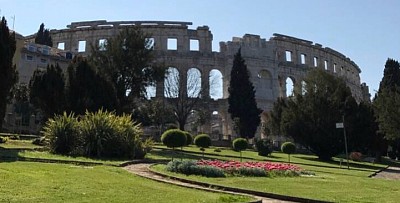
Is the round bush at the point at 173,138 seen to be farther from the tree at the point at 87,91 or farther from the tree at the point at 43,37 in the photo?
the tree at the point at 43,37

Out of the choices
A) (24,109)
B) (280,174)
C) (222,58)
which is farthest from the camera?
(222,58)

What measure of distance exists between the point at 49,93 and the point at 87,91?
3.80 metres

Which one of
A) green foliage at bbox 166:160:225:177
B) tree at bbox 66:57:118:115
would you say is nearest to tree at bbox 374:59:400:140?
tree at bbox 66:57:118:115

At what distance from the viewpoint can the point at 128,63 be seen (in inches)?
1778

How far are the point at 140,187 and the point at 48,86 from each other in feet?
88.2

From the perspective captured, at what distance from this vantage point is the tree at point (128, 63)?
45062 millimetres

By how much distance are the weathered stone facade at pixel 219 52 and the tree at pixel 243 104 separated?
37.2ft

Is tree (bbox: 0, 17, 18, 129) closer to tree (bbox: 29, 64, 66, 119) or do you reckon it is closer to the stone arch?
tree (bbox: 29, 64, 66, 119)

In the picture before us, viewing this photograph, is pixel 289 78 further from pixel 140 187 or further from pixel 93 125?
pixel 140 187

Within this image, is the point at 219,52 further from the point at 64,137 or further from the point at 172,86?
the point at 64,137

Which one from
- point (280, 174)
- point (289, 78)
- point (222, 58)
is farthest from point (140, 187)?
point (289, 78)

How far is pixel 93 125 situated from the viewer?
24.2 meters

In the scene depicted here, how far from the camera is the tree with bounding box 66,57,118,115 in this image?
34500 millimetres

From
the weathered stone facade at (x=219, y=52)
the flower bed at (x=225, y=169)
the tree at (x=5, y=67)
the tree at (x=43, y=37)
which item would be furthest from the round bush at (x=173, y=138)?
the tree at (x=43, y=37)
